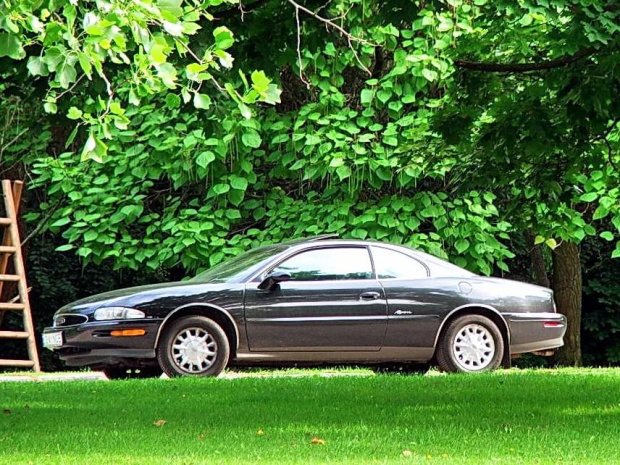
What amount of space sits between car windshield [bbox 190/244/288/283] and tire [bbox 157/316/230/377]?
2.07ft

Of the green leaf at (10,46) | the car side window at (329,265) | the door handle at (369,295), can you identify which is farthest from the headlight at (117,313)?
the green leaf at (10,46)

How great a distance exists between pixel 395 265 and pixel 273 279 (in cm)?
151

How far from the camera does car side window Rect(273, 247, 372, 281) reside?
14484mm

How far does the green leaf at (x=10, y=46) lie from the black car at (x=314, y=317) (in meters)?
8.50

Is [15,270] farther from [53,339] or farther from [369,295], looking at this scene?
[369,295]

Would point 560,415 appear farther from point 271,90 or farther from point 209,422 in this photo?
point 271,90

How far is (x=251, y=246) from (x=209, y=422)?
345 inches

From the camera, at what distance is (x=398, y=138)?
1752 cm

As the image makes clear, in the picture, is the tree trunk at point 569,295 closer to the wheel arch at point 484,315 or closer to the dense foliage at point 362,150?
the dense foliage at point 362,150

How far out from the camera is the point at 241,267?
47.6 ft

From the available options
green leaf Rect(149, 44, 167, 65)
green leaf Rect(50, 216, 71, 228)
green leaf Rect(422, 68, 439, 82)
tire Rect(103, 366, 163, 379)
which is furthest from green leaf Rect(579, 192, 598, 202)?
green leaf Rect(149, 44, 167, 65)

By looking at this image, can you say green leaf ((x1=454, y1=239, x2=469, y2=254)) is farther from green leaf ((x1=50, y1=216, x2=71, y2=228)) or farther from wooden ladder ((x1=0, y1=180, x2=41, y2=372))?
wooden ladder ((x1=0, y1=180, x2=41, y2=372))

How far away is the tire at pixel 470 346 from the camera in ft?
47.7

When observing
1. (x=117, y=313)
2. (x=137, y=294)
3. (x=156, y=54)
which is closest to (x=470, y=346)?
(x=137, y=294)
